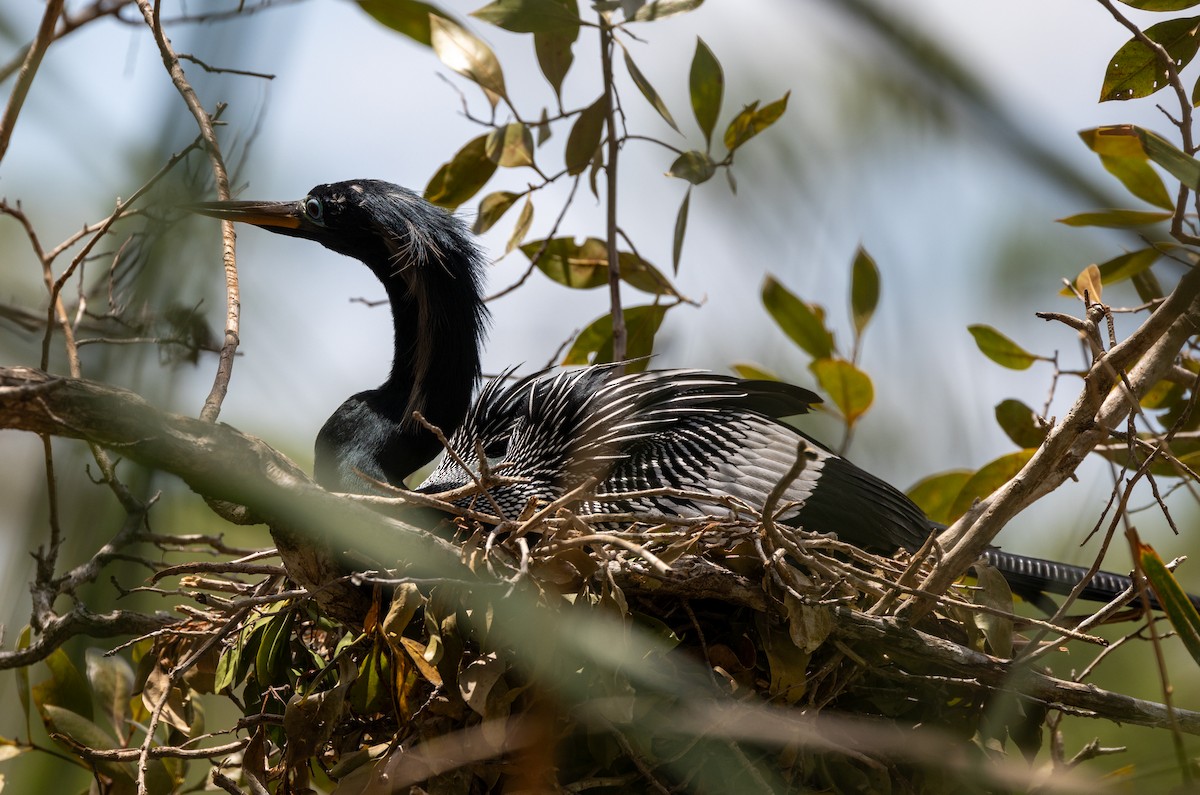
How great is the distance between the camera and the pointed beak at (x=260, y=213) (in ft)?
3.82

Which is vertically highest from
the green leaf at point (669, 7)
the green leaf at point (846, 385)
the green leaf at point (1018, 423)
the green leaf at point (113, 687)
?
the green leaf at point (669, 7)

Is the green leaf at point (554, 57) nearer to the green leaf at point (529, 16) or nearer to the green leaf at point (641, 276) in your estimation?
the green leaf at point (529, 16)

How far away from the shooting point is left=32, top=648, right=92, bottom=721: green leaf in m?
1.90

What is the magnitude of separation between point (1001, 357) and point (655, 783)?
52.1 inches

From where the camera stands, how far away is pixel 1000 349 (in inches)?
94.1

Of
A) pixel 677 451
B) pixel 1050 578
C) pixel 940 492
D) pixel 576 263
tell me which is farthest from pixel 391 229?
pixel 1050 578

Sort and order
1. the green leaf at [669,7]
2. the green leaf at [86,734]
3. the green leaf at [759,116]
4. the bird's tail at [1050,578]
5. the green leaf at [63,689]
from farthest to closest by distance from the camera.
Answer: the bird's tail at [1050,578]
the green leaf at [63,689]
the green leaf at [86,734]
the green leaf at [669,7]
the green leaf at [759,116]

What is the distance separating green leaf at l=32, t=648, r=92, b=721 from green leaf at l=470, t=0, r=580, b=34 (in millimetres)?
1387

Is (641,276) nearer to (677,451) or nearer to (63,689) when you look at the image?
(677,451)

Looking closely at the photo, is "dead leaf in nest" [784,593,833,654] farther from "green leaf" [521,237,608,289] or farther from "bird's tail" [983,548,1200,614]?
"green leaf" [521,237,608,289]

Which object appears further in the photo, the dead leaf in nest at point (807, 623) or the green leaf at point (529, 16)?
the dead leaf in nest at point (807, 623)

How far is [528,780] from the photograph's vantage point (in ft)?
5.66

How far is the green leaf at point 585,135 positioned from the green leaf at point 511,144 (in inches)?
4.1

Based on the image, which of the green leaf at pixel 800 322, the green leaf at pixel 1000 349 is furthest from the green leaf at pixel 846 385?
the green leaf at pixel 1000 349
